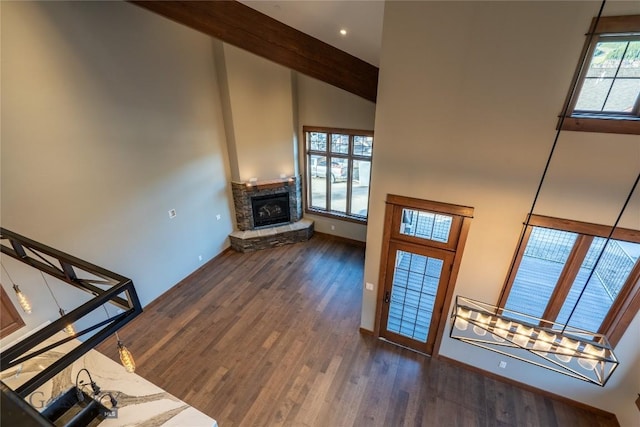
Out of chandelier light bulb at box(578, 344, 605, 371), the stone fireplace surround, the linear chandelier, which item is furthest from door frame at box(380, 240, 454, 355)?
the stone fireplace surround

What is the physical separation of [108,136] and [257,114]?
2804 mm

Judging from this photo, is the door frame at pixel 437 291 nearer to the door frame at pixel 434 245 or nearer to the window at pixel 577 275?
the door frame at pixel 434 245

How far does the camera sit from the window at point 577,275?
120 inches

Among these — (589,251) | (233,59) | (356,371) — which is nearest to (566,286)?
(589,251)

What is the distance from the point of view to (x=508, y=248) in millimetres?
3412

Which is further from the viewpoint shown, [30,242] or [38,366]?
[38,366]

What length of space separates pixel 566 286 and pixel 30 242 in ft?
16.8

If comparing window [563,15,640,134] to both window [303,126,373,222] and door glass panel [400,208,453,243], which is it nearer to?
door glass panel [400,208,453,243]

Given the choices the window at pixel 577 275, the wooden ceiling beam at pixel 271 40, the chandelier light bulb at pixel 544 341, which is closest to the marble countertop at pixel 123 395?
the chandelier light bulb at pixel 544 341

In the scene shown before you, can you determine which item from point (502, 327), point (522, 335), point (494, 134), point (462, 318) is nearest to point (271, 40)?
point (494, 134)

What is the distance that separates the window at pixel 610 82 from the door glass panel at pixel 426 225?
1538 mm

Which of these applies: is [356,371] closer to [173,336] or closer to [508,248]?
[508,248]

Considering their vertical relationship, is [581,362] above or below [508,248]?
below

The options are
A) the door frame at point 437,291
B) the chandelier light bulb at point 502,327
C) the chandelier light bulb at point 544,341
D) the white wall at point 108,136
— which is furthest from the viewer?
the door frame at point 437,291
